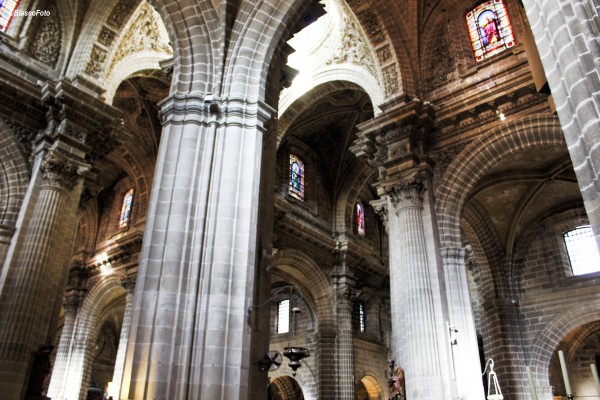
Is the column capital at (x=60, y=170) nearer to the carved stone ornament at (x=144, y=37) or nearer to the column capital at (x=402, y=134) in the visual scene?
the carved stone ornament at (x=144, y=37)

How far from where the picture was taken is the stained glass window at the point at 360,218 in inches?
893

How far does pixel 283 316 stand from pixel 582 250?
12.7 meters

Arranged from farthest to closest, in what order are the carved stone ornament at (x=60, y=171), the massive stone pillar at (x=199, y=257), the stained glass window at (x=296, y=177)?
the stained glass window at (x=296, y=177) < the carved stone ornament at (x=60, y=171) < the massive stone pillar at (x=199, y=257)

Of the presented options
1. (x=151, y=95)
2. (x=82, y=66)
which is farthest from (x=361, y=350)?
(x=82, y=66)

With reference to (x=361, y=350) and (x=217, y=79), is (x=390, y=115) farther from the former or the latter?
(x=361, y=350)

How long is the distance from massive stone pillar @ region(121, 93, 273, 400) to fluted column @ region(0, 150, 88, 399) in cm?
473

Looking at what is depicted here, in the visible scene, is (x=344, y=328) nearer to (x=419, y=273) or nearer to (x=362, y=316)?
(x=362, y=316)

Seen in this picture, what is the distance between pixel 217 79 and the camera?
8133 mm

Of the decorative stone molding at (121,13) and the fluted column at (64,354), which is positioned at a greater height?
the decorative stone molding at (121,13)

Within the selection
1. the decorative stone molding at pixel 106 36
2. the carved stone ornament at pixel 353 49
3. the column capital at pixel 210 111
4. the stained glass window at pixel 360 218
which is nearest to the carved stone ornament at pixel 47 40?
the decorative stone molding at pixel 106 36

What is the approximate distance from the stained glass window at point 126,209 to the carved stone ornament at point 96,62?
9.42 m

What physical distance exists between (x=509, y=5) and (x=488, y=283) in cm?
855

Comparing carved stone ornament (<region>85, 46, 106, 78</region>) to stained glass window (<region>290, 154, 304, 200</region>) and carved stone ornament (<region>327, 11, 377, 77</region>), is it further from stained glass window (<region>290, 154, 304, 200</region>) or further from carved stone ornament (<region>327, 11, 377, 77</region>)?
stained glass window (<region>290, 154, 304, 200</region>)

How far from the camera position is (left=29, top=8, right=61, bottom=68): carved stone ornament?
12670 millimetres
